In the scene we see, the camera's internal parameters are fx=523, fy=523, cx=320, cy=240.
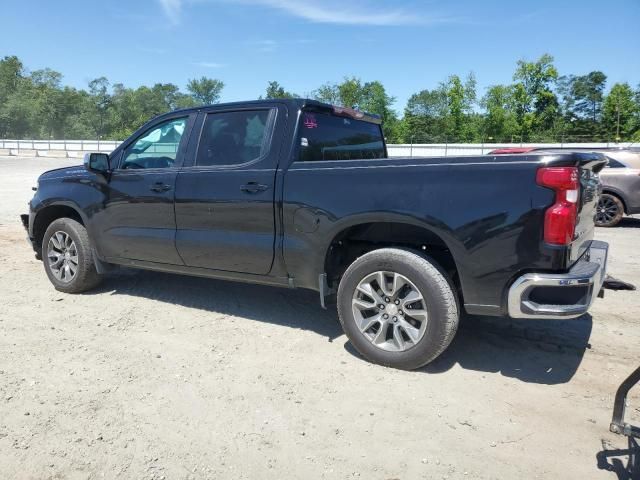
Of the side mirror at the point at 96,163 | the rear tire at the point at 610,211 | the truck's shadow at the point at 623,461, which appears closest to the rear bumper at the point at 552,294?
the truck's shadow at the point at 623,461

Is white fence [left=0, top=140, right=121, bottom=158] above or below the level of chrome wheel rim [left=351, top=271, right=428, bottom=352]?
above

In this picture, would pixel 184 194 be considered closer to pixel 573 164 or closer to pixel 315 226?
pixel 315 226

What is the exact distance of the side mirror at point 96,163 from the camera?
5094 millimetres

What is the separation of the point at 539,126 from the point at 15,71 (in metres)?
103

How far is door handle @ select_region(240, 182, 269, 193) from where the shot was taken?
4.20 meters

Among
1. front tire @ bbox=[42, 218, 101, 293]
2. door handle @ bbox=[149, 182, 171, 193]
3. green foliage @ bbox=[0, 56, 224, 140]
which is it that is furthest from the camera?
green foliage @ bbox=[0, 56, 224, 140]

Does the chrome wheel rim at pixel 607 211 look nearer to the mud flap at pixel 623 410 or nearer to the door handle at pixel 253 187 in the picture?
the door handle at pixel 253 187

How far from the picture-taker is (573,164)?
3143 millimetres

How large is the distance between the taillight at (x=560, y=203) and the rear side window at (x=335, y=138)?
1.88m

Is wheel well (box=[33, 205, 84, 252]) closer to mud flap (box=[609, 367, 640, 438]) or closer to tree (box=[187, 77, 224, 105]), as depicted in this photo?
mud flap (box=[609, 367, 640, 438])

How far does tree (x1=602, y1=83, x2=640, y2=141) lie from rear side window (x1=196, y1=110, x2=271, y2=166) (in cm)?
5891

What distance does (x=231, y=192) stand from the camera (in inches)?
171

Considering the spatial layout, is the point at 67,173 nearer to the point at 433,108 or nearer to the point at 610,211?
the point at 610,211

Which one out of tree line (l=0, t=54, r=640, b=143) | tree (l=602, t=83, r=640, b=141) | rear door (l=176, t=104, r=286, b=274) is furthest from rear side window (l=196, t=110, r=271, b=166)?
tree (l=602, t=83, r=640, b=141)
